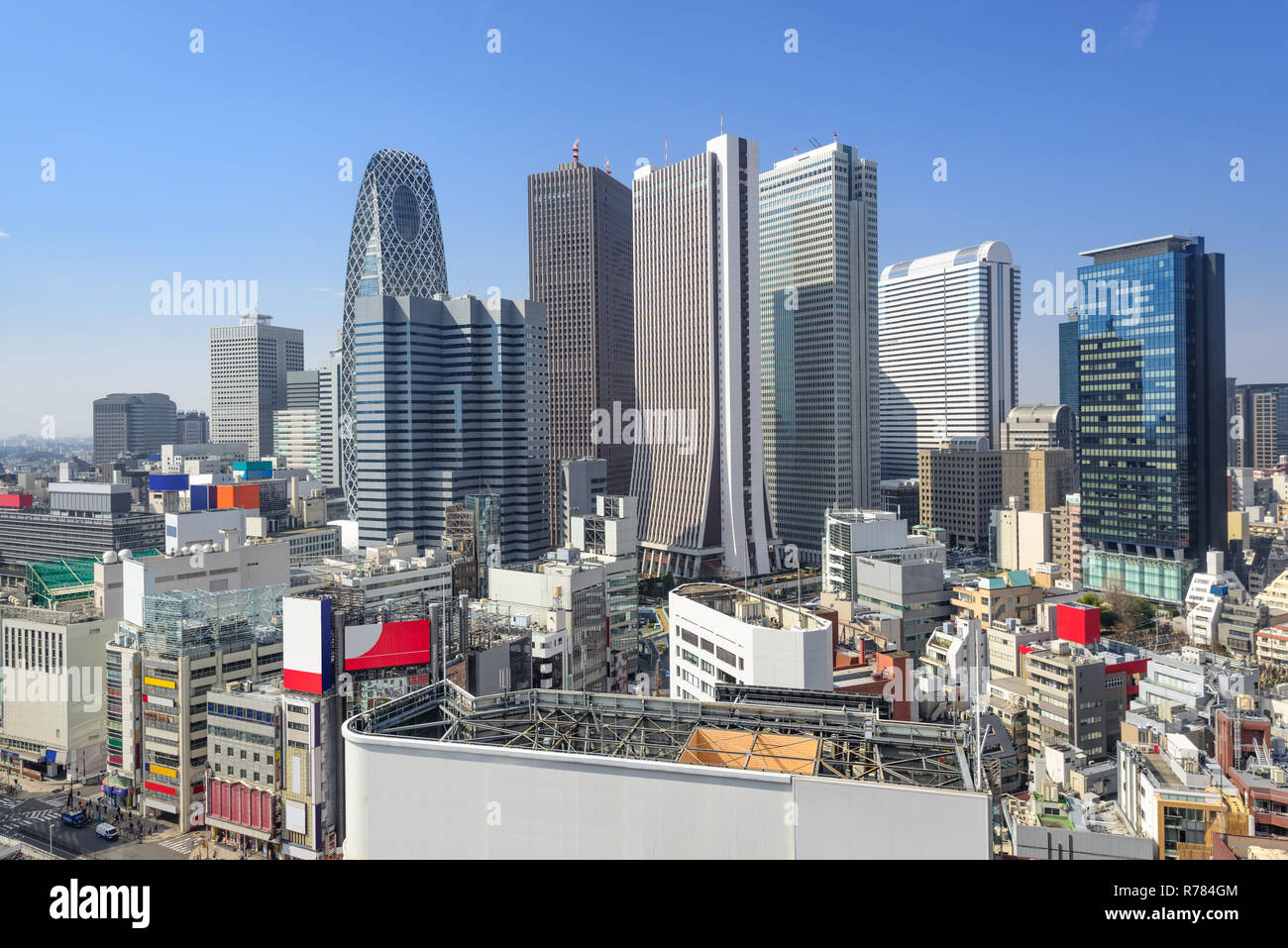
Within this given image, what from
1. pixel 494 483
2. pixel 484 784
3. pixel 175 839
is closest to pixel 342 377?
pixel 494 483

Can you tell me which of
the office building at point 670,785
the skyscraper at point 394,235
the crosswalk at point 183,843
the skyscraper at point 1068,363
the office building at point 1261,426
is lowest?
the crosswalk at point 183,843

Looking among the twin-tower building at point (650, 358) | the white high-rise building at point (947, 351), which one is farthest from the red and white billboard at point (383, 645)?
the white high-rise building at point (947, 351)

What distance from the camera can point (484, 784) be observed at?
30.7ft

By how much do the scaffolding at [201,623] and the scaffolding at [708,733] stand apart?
13.4 metres

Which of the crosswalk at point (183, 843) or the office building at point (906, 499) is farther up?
the office building at point (906, 499)

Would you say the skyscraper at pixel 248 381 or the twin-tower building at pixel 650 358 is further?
the skyscraper at pixel 248 381

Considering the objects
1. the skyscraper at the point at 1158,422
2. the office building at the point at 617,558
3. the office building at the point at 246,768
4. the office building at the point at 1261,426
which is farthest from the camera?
the office building at the point at 1261,426

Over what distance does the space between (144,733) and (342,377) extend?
61.8 m

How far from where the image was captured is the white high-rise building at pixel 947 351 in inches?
3248

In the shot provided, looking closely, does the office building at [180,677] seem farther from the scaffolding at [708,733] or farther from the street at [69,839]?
the scaffolding at [708,733]

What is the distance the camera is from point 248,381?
99750 mm

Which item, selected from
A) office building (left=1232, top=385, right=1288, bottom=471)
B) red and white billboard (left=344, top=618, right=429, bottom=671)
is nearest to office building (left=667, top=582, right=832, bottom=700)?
red and white billboard (left=344, top=618, right=429, bottom=671)

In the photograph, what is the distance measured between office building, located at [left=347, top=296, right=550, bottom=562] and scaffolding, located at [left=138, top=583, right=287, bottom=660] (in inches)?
892
